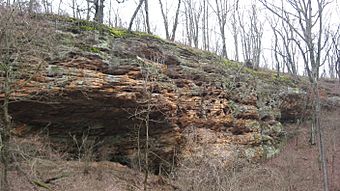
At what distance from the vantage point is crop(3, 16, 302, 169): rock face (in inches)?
510

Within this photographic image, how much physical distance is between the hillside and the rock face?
4 centimetres

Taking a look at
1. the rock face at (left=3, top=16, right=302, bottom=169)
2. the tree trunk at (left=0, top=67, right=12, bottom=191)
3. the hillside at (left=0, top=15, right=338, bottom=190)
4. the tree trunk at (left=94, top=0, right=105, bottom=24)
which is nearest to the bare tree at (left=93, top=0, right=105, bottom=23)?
the tree trunk at (left=94, top=0, right=105, bottom=24)

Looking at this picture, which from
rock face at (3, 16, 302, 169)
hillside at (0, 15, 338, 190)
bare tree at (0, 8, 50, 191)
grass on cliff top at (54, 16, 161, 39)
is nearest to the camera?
bare tree at (0, 8, 50, 191)

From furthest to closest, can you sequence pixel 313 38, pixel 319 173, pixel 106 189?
1. pixel 319 173
2. pixel 313 38
3. pixel 106 189

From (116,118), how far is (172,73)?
122 inches

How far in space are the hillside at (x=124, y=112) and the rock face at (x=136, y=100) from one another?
0.12 ft

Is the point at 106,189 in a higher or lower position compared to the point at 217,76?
lower

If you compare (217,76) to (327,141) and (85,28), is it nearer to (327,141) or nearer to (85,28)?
(85,28)

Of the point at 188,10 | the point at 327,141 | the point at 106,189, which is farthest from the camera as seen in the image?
the point at 188,10

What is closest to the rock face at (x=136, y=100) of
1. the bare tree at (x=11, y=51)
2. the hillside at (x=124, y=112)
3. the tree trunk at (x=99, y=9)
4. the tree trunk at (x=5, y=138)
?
the hillside at (x=124, y=112)

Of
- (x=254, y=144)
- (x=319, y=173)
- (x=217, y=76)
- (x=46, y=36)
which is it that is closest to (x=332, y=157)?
(x=319, y=173)

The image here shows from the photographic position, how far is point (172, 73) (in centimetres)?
1582

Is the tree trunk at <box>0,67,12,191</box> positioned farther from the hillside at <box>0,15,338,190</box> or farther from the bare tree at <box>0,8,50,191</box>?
the hillside at <box>0,15,338,190</box>

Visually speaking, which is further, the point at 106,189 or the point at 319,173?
the point at 319,173
